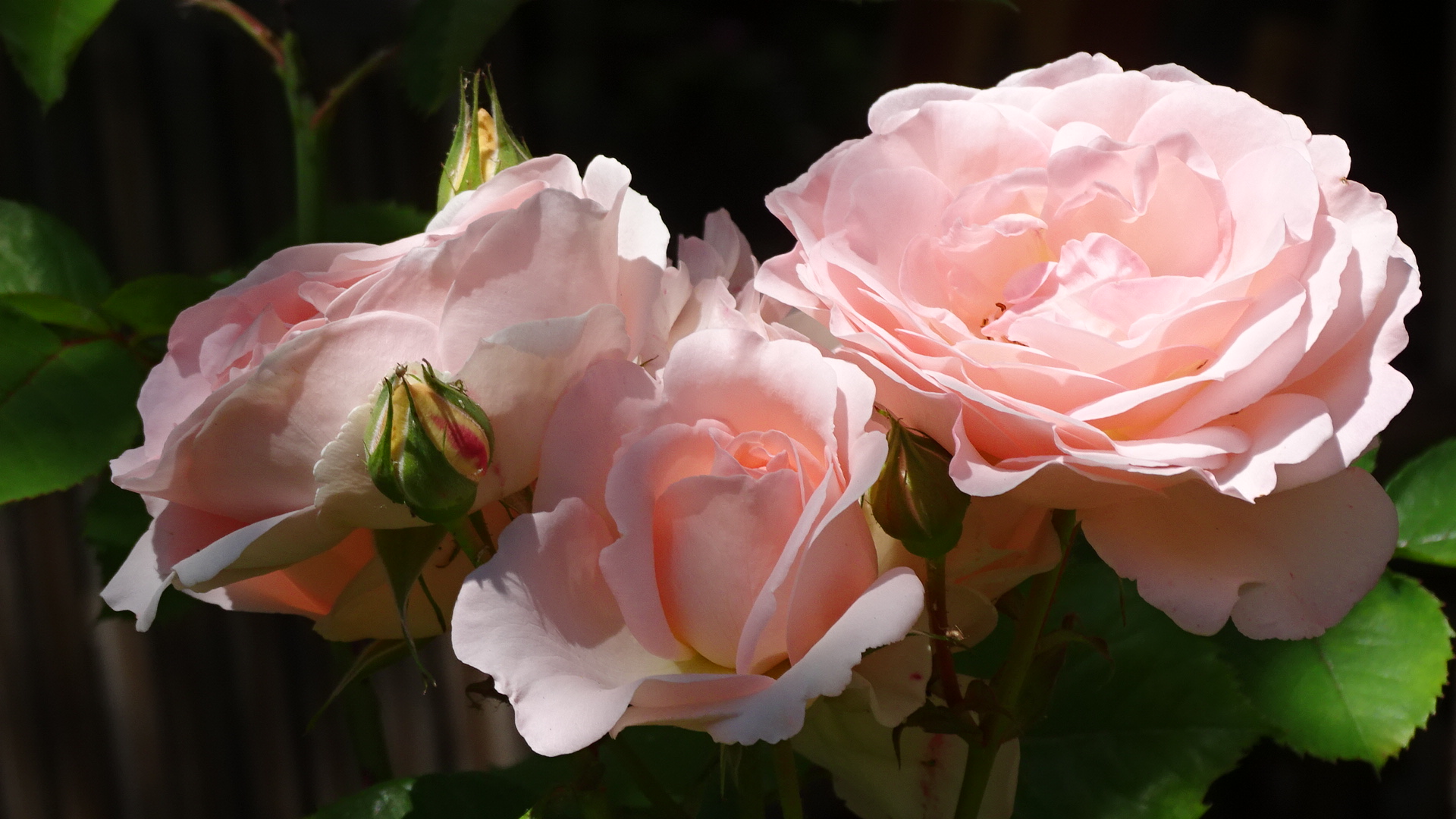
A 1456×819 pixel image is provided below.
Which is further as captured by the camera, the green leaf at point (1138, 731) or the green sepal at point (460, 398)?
the green leaf at point (1138, 731)

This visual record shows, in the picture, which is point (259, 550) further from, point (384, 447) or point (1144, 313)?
point (1144, 313)

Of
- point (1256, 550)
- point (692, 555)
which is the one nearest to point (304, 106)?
point (692, 555)

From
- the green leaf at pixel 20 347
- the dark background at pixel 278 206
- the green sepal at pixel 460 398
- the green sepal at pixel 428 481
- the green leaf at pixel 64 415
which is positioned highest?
the green sepal at pixel 460 398

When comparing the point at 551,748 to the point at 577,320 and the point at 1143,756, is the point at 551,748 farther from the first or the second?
the point at 1143,756

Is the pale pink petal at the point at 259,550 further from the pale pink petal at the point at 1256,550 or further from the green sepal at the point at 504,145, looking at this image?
the pale pink petal at the point at 1256,550

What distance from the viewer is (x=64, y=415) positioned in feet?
2.23

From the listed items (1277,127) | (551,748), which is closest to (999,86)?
(1277,127)

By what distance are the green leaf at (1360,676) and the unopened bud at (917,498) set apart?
348 mm

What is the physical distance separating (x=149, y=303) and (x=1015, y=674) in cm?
60

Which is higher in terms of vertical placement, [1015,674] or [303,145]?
[303,145]

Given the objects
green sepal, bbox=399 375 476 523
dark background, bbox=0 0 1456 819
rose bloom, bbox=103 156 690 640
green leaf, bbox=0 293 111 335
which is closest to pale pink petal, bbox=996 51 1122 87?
rose bloom, bbox=103 156 690 640

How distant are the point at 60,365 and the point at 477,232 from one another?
1.43ft

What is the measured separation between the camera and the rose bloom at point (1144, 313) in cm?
38

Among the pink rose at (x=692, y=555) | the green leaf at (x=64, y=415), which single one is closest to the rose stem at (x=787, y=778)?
the pink rose at (x=692, y=555)
